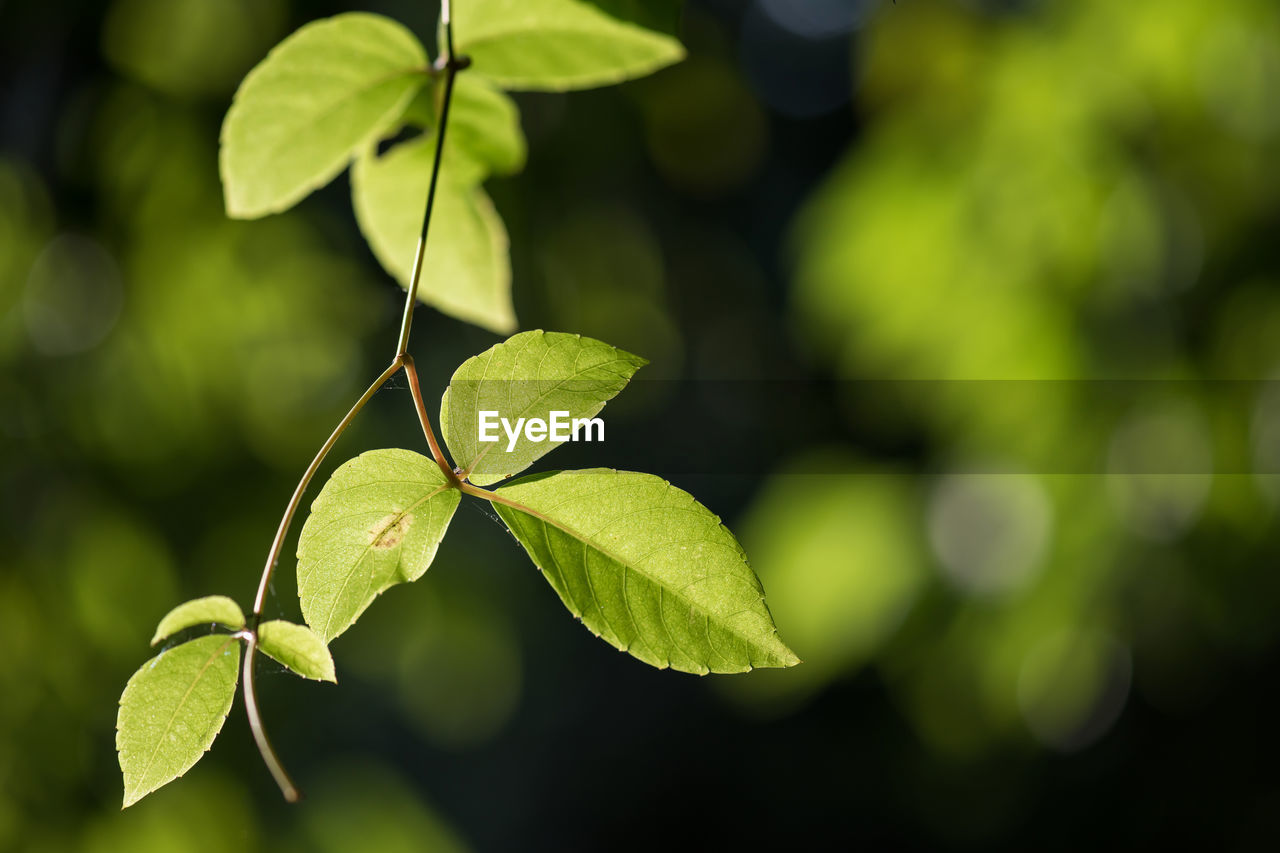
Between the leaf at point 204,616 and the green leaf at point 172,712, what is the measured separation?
11 millimetres

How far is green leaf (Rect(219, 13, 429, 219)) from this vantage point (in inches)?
17.5

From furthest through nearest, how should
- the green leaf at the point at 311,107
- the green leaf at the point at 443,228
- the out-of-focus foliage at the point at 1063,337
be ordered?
1. the out-of-focus foliage at the point at 1063,337
2. the green leaf at the point at 443,228
3. the green leaf at the point at 311,107

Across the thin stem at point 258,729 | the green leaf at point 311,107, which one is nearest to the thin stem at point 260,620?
the thin stem at point 258,729

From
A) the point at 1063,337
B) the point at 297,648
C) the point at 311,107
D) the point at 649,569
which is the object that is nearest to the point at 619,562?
the point at 649,569

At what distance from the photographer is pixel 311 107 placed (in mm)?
455

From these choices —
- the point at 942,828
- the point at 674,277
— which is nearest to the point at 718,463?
the point at 674,277

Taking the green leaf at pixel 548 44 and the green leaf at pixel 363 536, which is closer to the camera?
the green leaf at pixel 363 536

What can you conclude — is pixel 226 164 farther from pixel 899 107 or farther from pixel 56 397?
pixel 56 397

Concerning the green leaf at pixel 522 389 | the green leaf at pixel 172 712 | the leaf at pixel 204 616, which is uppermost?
the green leaf at pixel 522 389

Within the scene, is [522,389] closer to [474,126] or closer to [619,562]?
[619,562]

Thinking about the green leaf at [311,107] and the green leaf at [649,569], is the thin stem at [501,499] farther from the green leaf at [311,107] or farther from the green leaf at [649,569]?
the green leaf at [311,107]

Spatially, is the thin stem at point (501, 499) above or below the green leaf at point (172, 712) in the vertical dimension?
above

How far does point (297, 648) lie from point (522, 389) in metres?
0.13

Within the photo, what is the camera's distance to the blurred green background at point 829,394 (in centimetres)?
114
